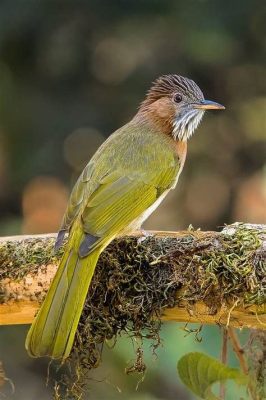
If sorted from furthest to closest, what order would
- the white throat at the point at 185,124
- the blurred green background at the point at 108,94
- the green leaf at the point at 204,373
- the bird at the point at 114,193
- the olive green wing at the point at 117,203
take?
the blurred green background at the point at 108,94 < the white throat at the point at 185,124 < the olive green wing at the point at 117,203 < the bird at the point at 114,193 < the green leaf at the point at 204,373

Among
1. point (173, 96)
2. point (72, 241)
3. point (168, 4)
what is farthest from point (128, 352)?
point (168, 4)

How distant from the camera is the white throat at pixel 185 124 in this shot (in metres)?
4.86

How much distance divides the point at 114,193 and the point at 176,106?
103 cm

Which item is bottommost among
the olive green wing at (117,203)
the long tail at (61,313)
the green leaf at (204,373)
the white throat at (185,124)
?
the green leaf at (204,373)

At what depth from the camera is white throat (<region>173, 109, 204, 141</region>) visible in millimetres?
4859

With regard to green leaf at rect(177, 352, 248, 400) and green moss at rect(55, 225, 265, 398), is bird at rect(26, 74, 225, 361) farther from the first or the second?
green leaf at rect(177, 352, 248, 400)

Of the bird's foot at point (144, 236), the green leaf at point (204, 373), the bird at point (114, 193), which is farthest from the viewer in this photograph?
the bird's foot at point (144, 236)

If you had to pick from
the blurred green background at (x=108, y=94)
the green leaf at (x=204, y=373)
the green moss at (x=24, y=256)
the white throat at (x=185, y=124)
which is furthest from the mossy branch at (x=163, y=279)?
the blurred green background at (x=108, y=94)

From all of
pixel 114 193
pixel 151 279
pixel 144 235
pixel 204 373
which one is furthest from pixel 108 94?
pixel 204 373

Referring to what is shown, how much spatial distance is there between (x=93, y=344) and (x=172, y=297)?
1.25ft

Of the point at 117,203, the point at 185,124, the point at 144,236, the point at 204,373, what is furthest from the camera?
the point at 185,124

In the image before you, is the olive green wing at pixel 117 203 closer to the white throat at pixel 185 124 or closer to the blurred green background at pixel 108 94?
the white throat at pixel 185 124

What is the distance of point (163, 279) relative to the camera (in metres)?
3.41

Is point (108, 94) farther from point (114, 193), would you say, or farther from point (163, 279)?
point (163, 279)
